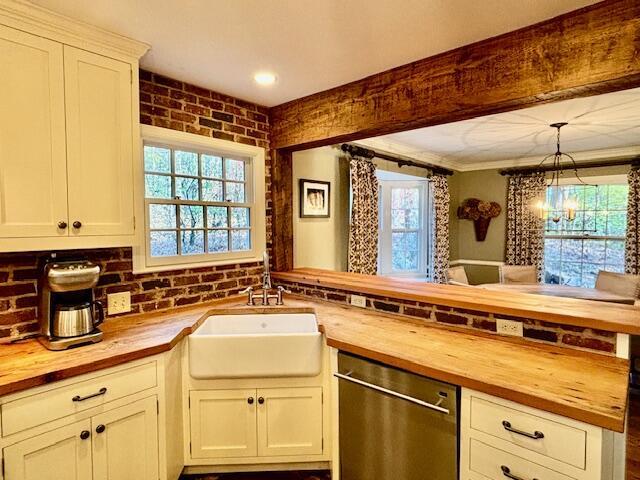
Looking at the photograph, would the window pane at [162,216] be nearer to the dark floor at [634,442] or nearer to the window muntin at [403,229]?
the window muntin at [403,229]

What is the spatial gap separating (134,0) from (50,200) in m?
0.94

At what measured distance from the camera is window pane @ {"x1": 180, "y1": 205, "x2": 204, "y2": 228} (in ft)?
8.02

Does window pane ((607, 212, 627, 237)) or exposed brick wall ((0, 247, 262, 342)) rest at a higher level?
window pane ((607, 212, 627, 237))

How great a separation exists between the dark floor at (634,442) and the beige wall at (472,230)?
111 inches

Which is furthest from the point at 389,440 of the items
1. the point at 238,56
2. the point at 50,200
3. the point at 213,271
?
the point at 238,56

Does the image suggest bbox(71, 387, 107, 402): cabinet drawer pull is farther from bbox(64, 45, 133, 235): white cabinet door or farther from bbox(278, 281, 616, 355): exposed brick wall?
bbox(278, 281, 616, 355): exposed brick wall

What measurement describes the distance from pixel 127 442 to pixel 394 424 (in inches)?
47.5

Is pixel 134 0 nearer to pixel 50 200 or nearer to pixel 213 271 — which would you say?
pixel 50 200

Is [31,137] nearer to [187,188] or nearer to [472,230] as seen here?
[187,188]

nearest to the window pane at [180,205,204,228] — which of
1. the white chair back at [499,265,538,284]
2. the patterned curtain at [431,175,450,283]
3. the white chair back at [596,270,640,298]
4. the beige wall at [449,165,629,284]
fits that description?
the patterned curtain at [431,175,450,283]

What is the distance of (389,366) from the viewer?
1604 millimetres

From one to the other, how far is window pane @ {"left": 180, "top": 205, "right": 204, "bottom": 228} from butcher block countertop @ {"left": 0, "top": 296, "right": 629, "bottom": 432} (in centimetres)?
66

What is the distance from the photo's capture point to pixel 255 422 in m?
1.92

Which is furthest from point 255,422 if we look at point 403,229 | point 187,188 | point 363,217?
point 403,229
